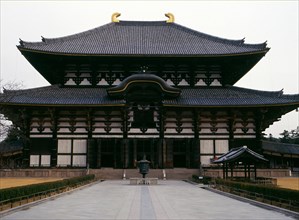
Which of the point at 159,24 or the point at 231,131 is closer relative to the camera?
the point at 231,131

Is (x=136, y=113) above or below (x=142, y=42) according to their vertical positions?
below

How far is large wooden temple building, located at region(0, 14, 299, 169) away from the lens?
1540 inches

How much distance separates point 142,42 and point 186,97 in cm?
1104

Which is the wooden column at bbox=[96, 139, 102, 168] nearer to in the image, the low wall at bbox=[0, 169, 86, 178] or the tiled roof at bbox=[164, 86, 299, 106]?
the low wall at bbox=[0, 169, 86, 178]

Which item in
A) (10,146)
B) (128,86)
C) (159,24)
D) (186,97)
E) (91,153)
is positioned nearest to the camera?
(128,86)

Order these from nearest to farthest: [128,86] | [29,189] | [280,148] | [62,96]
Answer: [29,189]
[128,86]
[62,96]
[280,148]

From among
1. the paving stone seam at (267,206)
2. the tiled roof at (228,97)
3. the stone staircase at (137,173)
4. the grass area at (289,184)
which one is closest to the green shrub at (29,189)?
the paving stone seam at (267,206)

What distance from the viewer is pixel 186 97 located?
135ft

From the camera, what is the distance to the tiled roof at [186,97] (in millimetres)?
38569

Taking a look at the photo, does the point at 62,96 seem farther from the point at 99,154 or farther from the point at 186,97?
the point at 186,97

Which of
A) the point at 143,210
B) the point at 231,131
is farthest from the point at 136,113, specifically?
the point at 143,210

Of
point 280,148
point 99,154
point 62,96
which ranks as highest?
point 62,96

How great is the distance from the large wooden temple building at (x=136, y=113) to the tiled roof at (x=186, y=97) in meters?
0.10

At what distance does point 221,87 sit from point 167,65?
6855 millimetres
